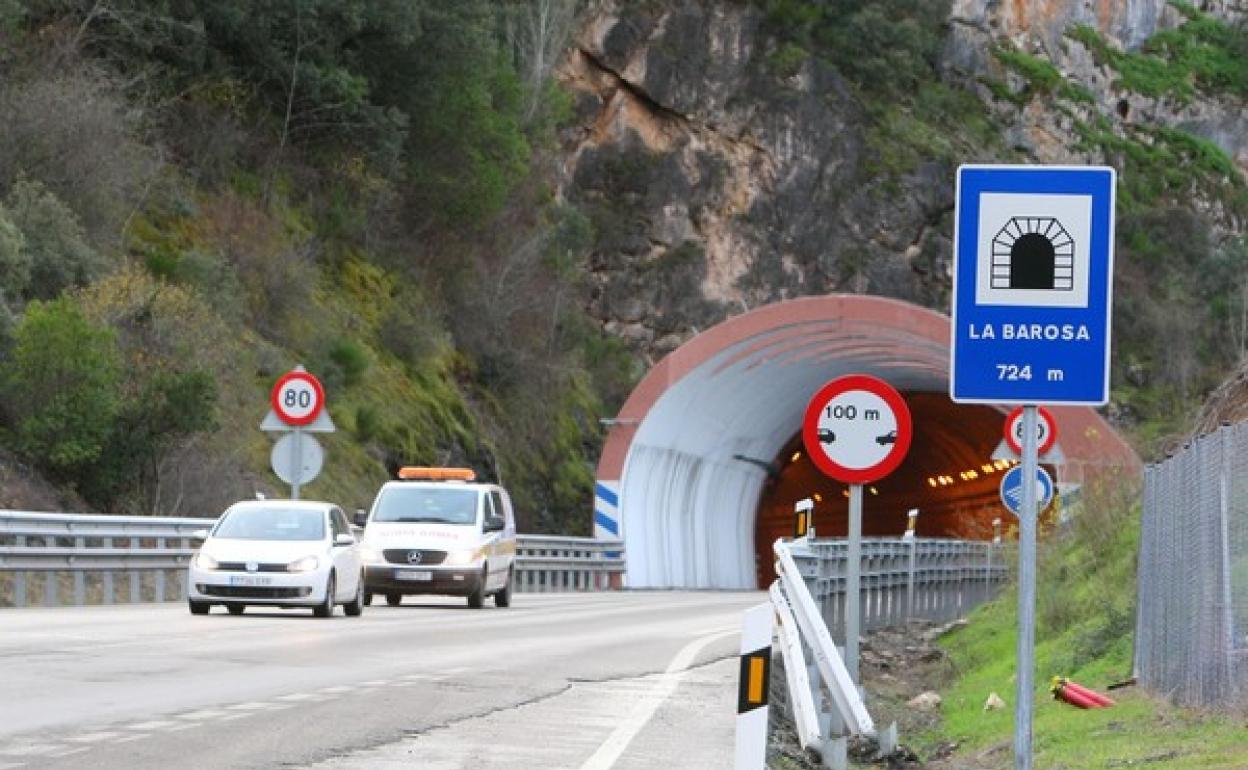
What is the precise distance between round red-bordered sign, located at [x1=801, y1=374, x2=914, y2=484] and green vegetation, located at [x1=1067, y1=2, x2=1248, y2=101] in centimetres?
9242

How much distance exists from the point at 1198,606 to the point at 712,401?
43.8 m

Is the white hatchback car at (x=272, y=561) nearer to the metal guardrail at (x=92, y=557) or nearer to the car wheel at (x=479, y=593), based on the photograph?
the metal guardrail at (x=92, y=557)

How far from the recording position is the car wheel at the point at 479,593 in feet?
114

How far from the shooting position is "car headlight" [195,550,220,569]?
28078mm

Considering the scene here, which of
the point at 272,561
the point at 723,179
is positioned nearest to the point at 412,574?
the point at 272,561

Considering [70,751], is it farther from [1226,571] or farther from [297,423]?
[297,423]

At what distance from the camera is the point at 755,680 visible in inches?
382

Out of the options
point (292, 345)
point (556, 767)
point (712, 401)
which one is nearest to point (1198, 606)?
point (556, 767)

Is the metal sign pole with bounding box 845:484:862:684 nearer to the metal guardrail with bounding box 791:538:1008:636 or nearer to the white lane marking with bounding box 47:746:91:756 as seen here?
the metal guardrail with bounding box 791:538:1008:636

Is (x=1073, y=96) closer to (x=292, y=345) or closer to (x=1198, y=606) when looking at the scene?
(x=292, y=345)

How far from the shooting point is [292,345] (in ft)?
167

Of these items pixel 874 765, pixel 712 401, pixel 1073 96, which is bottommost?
pixel 874 765

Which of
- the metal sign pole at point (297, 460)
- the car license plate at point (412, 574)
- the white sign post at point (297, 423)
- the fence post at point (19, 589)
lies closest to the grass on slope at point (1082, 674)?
the car license plate at point (412, 574)

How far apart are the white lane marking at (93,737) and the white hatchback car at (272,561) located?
14.6m
